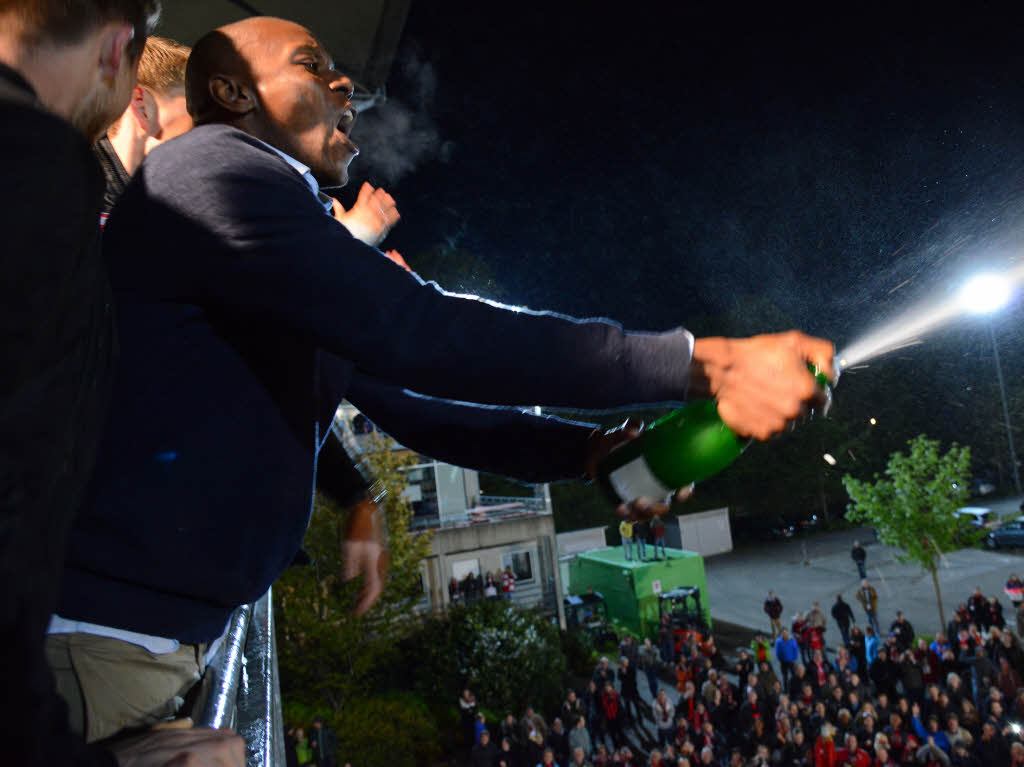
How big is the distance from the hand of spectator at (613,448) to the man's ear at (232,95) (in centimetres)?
115

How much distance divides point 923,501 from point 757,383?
22.2m

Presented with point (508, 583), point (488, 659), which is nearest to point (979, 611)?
point (488, 659)

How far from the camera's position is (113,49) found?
848 mm

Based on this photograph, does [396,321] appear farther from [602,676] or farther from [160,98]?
[602,676]

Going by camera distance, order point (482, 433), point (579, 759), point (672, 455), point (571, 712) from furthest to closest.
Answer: point (571, 712), point (579, 759), point (482, 433), point (672, 455)

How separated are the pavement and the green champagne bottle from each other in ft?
72.8

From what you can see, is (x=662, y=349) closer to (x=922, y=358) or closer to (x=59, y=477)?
(x=59, y=477)

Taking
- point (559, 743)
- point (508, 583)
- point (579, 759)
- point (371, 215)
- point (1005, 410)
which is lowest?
point (559, 743)

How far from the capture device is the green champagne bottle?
151 cm

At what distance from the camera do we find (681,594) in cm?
2112

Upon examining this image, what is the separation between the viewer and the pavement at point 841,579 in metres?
23.2

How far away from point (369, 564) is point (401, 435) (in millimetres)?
409

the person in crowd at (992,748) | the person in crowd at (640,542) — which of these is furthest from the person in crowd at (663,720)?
the person in crowd at (640,542)

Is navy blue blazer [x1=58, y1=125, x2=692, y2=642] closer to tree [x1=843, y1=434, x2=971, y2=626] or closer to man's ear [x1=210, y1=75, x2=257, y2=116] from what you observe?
man's ear [x1=210, y1=75, x2=257, y2=116]
